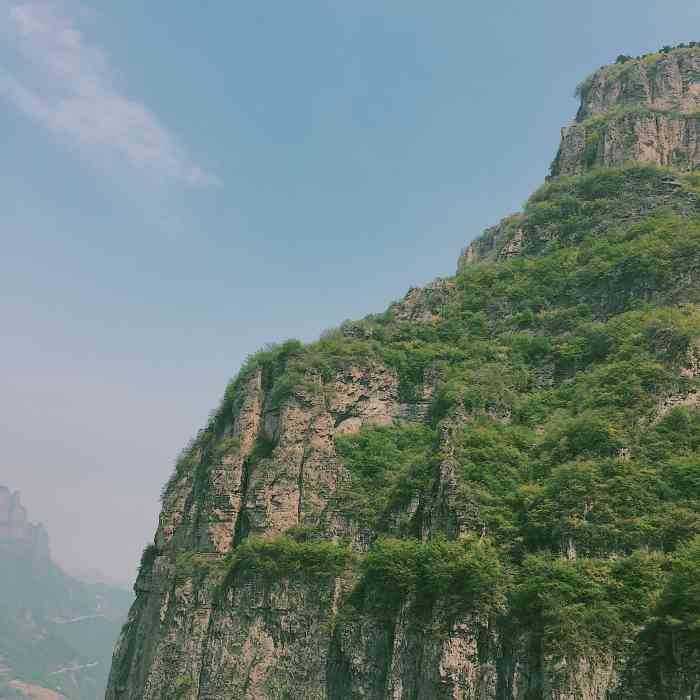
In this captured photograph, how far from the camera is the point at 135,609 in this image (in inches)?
2274

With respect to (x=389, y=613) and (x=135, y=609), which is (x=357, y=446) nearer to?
(x=389, y=613)

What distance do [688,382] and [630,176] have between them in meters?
31.3

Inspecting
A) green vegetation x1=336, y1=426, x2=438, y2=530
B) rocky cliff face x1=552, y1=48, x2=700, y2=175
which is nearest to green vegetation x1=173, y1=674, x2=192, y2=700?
green vegetation x1=336, y1=426, x2=438, y2=530

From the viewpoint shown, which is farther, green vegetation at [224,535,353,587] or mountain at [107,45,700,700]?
green vegetation at [224,535,353,587]

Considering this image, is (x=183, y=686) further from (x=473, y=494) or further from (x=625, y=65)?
(x=625, y=65)

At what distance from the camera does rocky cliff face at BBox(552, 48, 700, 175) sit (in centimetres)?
7275

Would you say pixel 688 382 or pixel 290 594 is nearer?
pixel 688 382

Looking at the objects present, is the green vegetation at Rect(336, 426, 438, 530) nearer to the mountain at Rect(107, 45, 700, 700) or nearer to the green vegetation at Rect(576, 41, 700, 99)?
the mountain at Rect(107, 45, 700, 700)

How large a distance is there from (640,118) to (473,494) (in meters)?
50.5

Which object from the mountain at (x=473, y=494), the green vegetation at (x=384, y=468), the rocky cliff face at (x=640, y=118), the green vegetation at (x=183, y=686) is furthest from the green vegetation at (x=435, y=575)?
the rocky cliff face at (x=640, y=118)

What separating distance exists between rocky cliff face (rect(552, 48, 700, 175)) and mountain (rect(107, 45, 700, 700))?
661cm

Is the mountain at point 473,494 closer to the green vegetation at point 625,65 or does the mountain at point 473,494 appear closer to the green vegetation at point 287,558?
the green vegetation at point 287,558

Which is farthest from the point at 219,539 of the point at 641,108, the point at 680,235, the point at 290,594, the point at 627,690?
the point at 641,108

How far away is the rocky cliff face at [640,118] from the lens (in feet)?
239
